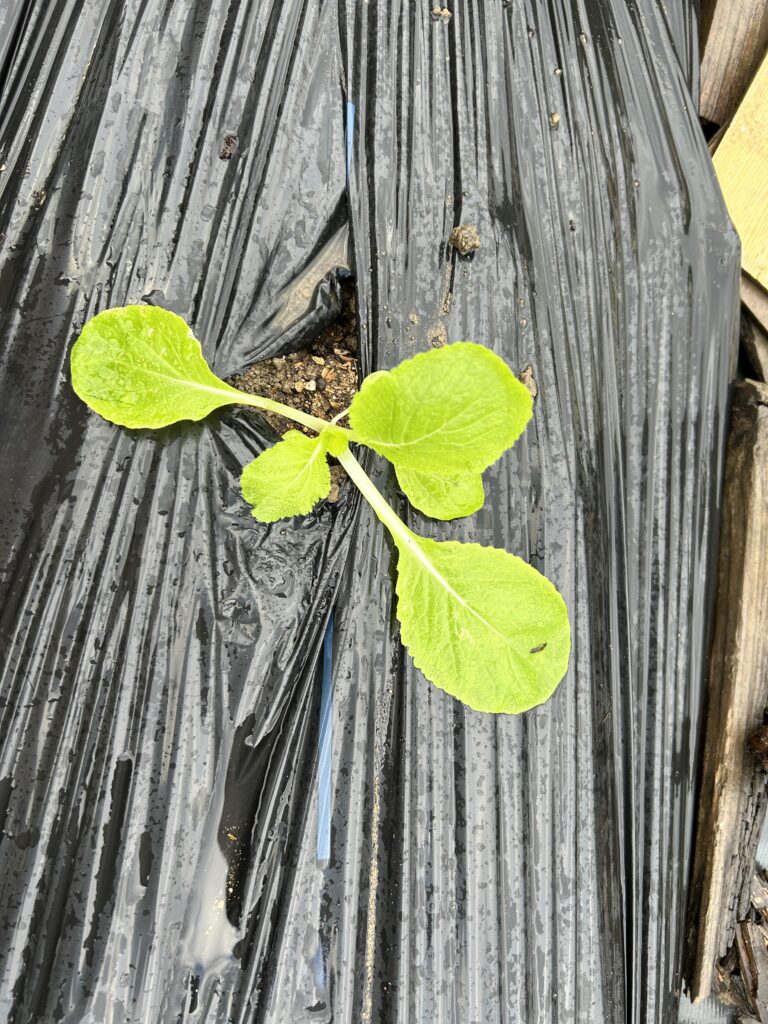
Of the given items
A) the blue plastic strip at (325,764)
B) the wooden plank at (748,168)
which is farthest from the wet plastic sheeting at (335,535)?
the wooden plank at (748,168)

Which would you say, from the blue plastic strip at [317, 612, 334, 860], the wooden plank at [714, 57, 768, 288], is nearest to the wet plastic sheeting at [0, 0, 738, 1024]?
the blue plastic strip at [317, 612, 334, 860]

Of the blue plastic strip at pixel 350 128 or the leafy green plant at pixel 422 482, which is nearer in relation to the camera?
the leafy green plant at pixel 422 482

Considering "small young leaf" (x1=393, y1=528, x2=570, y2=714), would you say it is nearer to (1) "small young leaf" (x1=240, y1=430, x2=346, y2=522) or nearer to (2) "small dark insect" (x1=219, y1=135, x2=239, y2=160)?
(1) "small young leaf" (x1=240, y1=430, x2=346, y2=522)

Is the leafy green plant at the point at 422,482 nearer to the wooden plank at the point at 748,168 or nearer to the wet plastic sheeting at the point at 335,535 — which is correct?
the wet plastic sheeting at the point at 335,535

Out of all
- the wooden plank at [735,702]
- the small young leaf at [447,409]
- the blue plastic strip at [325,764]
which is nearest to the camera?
the small young leaf at [447,409]

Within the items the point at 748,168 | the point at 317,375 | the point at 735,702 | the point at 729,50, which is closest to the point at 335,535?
the point at 317,375

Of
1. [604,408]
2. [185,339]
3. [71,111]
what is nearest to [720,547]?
[604,408]

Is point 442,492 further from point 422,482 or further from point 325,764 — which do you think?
point 325,764
